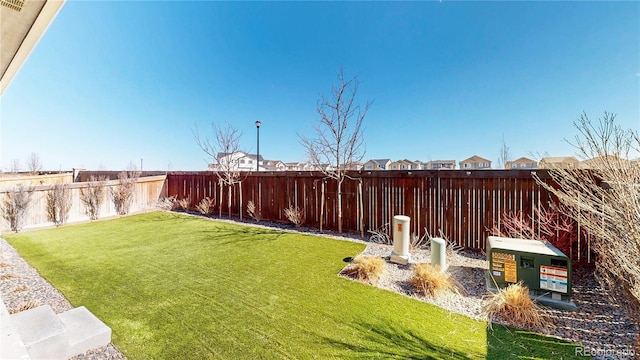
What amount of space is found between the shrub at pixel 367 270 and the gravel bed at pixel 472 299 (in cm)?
13

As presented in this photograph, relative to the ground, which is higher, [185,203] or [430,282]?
[185,203]

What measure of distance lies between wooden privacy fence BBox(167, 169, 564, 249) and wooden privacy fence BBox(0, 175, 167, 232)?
189 inches

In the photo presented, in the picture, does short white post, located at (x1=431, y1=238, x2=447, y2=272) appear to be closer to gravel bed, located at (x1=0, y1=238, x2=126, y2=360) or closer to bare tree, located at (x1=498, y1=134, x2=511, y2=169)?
gravel bed, located at (x1=0, y1=238, x2=126, y2=360)

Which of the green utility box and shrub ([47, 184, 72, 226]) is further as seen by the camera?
shrub ([47, 184, 72, 226])

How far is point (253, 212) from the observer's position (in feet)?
28.1

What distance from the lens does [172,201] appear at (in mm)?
10711

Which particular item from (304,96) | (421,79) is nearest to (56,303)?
(304,96)

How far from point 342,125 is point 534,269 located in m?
5.10

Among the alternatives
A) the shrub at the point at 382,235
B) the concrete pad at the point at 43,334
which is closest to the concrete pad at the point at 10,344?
the concrete pad at the point at 43,334

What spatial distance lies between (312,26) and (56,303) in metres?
9.67

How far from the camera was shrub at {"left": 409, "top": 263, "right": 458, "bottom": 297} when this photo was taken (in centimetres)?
325

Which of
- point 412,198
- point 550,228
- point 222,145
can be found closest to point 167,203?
point 222,145

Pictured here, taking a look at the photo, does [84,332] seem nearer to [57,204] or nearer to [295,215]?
[295,215]

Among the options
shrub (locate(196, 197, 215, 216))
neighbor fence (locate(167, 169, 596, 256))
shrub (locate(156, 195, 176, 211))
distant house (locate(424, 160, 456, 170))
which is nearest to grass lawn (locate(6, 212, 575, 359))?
neighbor fence (locate(167, 169, 596, 256))
